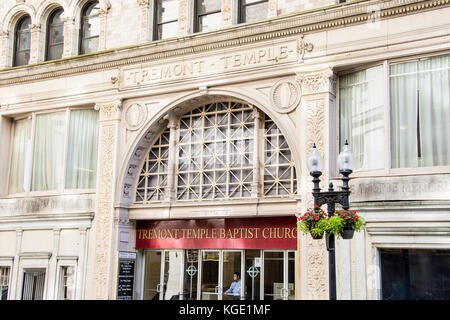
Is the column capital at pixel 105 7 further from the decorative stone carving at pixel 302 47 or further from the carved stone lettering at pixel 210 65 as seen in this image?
the decorative stone carving at pixel 302 47

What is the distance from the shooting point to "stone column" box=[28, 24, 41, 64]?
23.2 meters

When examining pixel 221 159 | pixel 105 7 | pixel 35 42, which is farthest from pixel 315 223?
pixel 35 42

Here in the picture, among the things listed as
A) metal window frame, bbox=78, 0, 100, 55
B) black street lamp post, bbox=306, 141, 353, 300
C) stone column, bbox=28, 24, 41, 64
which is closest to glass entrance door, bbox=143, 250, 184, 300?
black street lamp post, bbox=306, 141, 353, 300

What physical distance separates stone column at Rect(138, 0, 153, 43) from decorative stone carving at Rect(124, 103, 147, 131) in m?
2.30

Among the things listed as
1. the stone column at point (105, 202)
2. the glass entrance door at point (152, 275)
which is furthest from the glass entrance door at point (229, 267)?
the stone column at point (105, 202)

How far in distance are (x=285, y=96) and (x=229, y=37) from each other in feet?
8.82

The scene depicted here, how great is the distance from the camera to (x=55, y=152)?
72.4 ft

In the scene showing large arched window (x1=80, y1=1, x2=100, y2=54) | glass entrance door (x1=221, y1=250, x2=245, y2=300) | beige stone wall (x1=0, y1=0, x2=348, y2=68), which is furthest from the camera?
large arched window (x1=80, y1=1, x2=100, y2=54)

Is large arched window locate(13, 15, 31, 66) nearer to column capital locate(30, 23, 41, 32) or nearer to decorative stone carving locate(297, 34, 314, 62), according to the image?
column capital locate(30, 23, 41, 32)

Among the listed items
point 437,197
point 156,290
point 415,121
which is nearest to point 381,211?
point 437,197

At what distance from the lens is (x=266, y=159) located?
60.1ft

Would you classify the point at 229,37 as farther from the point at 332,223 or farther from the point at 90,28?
the point at 332,223

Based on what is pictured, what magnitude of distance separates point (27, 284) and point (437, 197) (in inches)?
555
